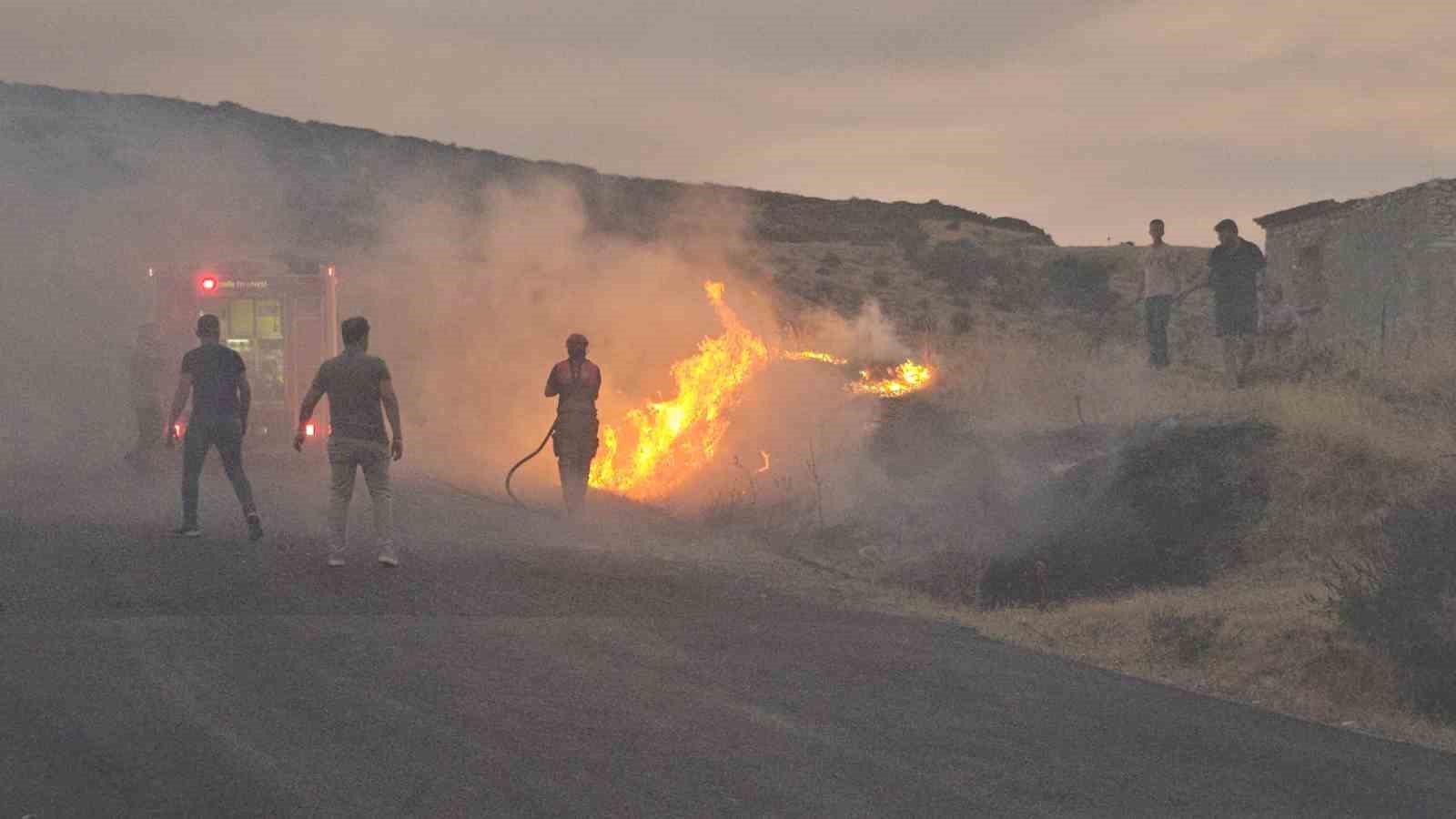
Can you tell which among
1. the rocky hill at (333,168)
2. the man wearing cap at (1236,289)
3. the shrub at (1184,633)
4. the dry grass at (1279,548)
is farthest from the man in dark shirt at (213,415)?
the rocky hill at (333,168)

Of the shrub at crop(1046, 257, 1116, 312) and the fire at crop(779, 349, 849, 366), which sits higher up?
the shrub at crop(1046, 257, 1116, 312)

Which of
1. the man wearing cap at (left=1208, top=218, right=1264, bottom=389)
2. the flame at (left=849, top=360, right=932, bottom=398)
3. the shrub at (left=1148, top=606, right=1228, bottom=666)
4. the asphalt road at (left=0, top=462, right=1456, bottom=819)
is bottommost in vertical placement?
the shrub at (left=1148, top=606, right=1228, bottom=666)

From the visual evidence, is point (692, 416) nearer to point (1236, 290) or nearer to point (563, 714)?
point (1236, 290)

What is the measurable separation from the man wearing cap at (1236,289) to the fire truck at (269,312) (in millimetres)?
11967

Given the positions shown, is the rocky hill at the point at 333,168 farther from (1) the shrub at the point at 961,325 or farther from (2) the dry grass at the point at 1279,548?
(2) the dry grass at the point at 1279,548

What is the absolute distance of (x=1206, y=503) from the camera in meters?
13.6

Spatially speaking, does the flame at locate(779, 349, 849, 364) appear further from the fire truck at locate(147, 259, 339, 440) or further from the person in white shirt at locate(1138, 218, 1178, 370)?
the fire truck at locate(147, 259, 339, 440)

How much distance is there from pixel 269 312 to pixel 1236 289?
13.0 metres

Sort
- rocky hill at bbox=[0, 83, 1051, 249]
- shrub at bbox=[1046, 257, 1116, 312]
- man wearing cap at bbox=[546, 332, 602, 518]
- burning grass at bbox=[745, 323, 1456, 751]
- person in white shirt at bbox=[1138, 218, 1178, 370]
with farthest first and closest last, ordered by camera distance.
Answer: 1. rocky hill at bbox=[0, 83, 1051, 249]
2. shrub at bbox=[1046, 257, 1116, 312]
3. person in white shirt at bbox=[1138, 218, 1178, 370]
4. man wearing cap at bbox=[546, 332, 602, 518]
5. burning grass at bbox=[745, 323, 1456, 751]

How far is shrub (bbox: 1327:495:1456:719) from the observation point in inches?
346

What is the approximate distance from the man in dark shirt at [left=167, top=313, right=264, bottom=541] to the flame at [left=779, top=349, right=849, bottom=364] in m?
8.91

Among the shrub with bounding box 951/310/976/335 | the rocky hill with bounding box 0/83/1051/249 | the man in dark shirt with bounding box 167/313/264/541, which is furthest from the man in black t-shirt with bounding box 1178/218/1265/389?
the rocky hill with bounding box 0/83/1051/249

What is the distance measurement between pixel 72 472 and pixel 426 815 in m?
16.3

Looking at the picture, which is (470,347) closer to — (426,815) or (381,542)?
(381,542)
